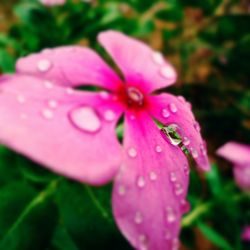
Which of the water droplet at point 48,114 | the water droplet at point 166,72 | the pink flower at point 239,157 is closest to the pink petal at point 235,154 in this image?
the pink flower at point 239,157

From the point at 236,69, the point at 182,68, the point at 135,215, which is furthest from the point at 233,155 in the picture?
the point at 182,68

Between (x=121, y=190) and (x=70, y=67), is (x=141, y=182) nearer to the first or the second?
(x=121, y=190)

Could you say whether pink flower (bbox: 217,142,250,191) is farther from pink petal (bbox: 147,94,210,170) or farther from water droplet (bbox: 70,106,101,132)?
water droplet (bbox: 70,106,101,132)

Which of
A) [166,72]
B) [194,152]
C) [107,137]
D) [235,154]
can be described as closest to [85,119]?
[107,137]

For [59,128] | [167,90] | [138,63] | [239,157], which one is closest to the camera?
[59,128]

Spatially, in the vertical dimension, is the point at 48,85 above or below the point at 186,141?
above

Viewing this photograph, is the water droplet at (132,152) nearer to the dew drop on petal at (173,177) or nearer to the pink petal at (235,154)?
the dew drop on petal at (173,177)
